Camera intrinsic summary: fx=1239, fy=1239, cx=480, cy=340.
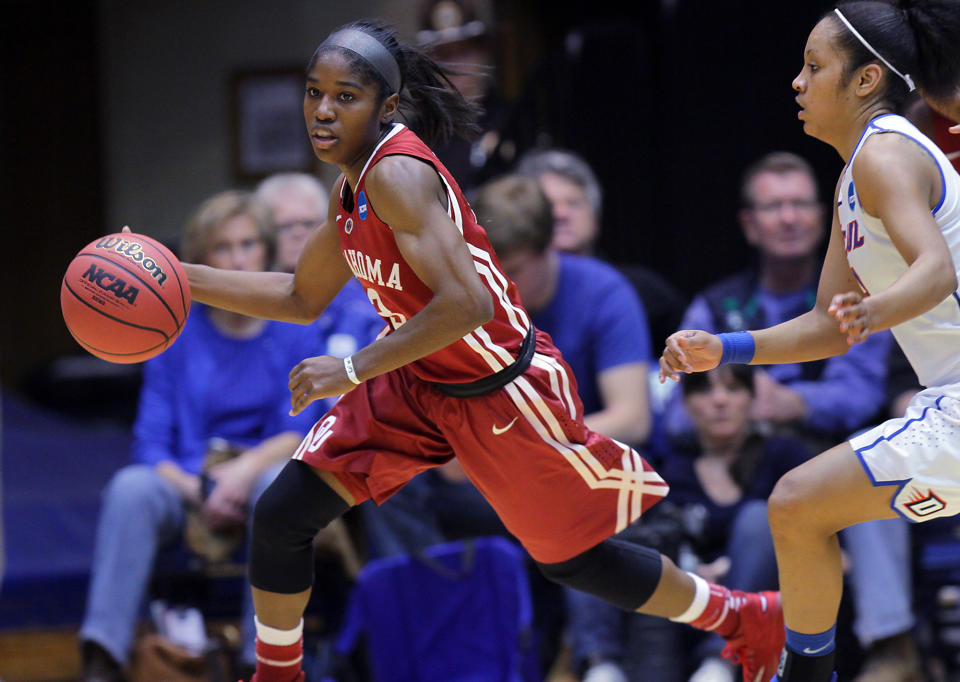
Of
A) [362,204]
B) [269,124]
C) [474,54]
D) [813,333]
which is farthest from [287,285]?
Answer: [269,124]

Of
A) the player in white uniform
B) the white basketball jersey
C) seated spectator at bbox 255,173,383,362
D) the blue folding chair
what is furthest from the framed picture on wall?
the white basketball jersey

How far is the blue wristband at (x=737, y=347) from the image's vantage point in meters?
2.71

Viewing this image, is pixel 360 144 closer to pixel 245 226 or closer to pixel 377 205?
pixel 377 205

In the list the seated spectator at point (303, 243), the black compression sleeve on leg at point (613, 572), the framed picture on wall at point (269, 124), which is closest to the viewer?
the black compression sleeve on leg at point (613, 572)

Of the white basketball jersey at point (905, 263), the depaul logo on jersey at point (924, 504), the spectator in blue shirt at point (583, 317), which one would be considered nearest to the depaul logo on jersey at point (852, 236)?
the white basketball jersey at point (905, 263)

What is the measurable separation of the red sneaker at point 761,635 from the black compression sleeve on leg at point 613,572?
28 cm

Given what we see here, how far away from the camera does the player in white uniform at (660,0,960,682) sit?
2504 millimetres

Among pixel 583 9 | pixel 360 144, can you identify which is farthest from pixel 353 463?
pixel 583 9

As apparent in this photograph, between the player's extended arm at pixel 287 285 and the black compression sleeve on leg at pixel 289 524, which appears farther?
the player's extended arm at pixel 287 285

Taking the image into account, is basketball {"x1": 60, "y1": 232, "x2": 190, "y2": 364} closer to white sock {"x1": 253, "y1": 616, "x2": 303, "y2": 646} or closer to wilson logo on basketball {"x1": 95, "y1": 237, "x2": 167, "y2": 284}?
wilson logo on basketball {"x1": 95, "y1": 237, "x2": 167, "y2": 284}

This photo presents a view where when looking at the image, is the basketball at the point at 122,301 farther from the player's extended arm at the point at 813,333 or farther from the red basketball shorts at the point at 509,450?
the player's extended arm at the point at 813,333

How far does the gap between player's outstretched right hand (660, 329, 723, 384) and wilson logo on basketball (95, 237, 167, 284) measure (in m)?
1.16

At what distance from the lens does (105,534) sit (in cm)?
407

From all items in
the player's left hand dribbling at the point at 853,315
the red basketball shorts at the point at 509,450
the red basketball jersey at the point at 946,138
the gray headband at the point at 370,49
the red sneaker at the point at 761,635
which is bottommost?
the red sneaker at the point at 761,635
